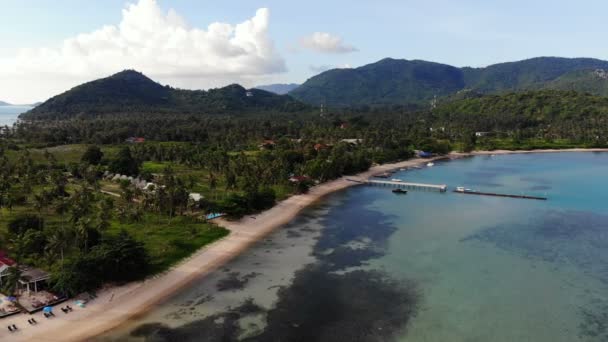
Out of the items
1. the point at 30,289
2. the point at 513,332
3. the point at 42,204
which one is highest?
the point at 42,204

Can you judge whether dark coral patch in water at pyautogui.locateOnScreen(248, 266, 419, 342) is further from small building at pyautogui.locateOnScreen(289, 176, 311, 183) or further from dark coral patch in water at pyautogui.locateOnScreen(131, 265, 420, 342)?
small building at pyautogui.locateOnScreen(289, 176, 311, 183)

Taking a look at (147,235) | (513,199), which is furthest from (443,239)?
(147,235)

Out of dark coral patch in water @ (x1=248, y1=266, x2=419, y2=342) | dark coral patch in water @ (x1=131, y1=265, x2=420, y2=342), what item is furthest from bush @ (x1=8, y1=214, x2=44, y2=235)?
dark coral patch in water @ (x1=248, y1=266, x2=419, y2=342)

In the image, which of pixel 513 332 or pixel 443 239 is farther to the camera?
pixel 443 239

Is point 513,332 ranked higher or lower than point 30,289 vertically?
lower

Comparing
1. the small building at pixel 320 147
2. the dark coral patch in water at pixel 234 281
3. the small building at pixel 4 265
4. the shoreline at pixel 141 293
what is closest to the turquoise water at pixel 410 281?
the dark coral patch in water at pixel 234 281

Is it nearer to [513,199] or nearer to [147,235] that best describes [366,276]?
[147,235]
